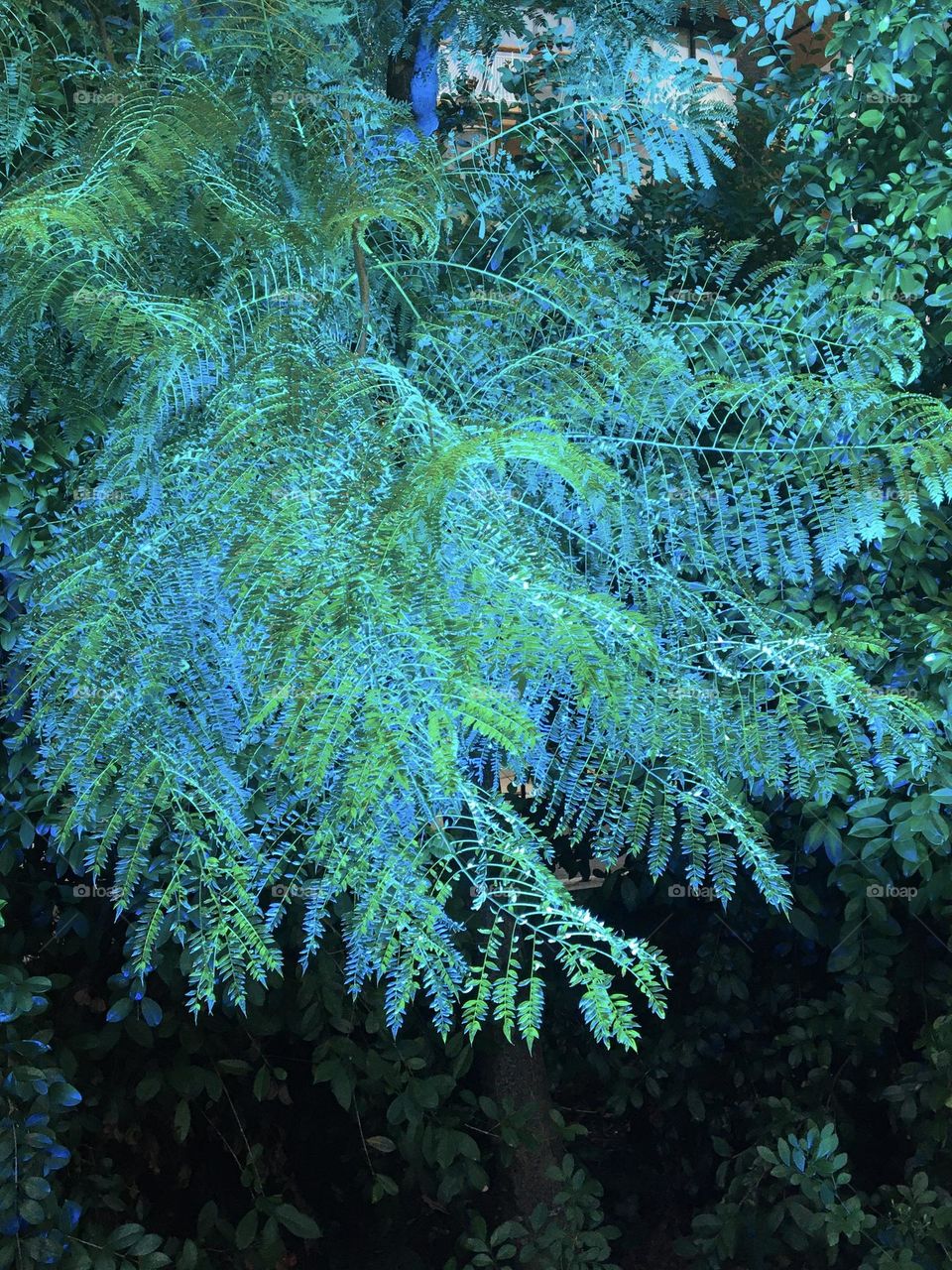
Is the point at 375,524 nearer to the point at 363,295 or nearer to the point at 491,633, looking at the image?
the point at 491,633

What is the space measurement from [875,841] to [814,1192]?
2.03 feet

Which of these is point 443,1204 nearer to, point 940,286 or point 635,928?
point 635,928

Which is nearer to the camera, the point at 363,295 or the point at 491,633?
the point at 491,633

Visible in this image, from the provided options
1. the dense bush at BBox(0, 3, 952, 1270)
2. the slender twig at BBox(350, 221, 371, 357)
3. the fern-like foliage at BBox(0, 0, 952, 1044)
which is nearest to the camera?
the fern-like foliage at BBox(0, 0, 952, 1044)

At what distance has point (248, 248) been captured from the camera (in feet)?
4.86

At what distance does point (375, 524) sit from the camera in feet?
3.73

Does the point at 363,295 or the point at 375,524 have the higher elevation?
the point at 363,295

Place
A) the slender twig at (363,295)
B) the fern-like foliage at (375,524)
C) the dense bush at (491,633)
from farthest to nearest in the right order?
1. the slender twig at (363,295)
2. the dense bush at (491,633)
3. the fern-like foliage at (375,524)

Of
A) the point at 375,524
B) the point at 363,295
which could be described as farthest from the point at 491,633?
the point at 363,295

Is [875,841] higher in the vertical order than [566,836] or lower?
higher

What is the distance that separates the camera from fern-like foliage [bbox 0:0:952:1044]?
3.88 feet

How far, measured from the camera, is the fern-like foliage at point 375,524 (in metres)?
1.18

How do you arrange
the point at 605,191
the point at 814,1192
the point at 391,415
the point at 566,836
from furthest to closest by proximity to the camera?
the point at 566,836 < the point at 814,1192 < the point at 605,191 < the point at 391,415

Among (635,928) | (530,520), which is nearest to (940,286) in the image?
(530,520)
